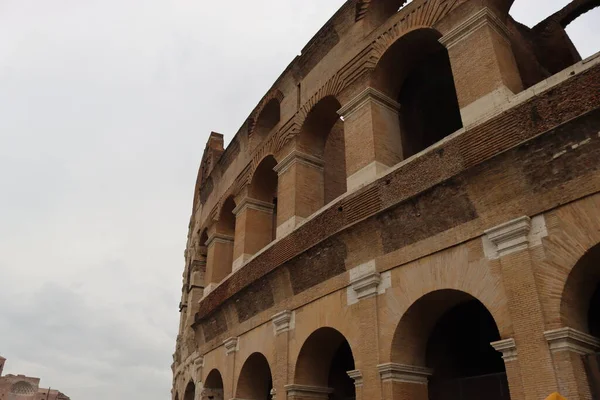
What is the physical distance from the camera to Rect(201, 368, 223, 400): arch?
1120 centimetres

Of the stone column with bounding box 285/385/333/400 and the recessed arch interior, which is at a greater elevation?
the recessed arch interior

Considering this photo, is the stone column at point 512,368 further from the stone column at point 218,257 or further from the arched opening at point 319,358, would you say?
the stone column at point 218,257

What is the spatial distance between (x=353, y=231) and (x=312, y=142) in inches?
120

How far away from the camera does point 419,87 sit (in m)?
10.1

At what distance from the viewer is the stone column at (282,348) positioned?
8.14m

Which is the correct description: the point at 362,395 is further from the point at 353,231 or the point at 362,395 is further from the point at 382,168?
the point at 382,168

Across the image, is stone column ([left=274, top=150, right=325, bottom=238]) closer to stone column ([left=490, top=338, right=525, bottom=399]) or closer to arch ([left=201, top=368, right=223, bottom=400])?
arch ([left=201, top=368, right=223, bottom=400])

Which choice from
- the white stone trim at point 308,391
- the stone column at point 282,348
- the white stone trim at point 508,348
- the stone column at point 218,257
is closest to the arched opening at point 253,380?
the stone column at point 282,348

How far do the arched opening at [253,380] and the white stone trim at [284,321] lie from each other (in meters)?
1.24

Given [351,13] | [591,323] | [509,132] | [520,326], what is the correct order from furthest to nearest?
[351,13], [591,323], [509,132], [520,326]

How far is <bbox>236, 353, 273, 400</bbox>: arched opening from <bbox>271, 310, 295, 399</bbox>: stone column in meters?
1.13

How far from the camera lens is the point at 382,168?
754 centimetres

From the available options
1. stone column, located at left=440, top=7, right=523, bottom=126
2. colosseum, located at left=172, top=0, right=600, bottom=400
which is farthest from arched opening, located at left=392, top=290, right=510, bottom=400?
stone column, located at left=440, top=7, right=523, bottom=126

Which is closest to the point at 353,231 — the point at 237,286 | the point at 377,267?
the point at 377,267
